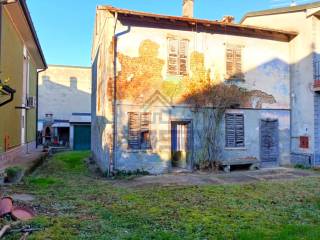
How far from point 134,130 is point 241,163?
516cm

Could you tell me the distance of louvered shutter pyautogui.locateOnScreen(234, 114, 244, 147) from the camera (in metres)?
14.9

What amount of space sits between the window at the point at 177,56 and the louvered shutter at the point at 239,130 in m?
3.26

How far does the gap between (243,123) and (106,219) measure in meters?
9.85

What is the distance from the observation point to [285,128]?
16.0 meters

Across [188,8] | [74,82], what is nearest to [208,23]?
[188,8]

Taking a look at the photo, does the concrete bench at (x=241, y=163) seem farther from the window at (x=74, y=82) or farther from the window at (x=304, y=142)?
the window at (x=74, y=82)

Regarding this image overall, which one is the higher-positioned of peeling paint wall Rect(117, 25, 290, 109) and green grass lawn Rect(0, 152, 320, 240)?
peeling paint wall Rect(117, 25, 290, 109)

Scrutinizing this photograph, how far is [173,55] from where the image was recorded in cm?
1395

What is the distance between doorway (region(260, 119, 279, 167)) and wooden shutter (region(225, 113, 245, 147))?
1.17 meters

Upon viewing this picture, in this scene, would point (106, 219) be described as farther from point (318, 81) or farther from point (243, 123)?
point (318, 81)

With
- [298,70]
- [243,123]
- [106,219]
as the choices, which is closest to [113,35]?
[243,123]

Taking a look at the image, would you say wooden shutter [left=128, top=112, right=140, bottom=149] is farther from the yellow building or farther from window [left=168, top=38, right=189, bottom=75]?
the yellow building

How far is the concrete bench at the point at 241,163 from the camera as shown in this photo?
14373 mm

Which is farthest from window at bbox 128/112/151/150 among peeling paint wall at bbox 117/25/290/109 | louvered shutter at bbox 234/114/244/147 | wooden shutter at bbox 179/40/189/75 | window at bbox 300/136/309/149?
window at bbox 300/136/309/149
